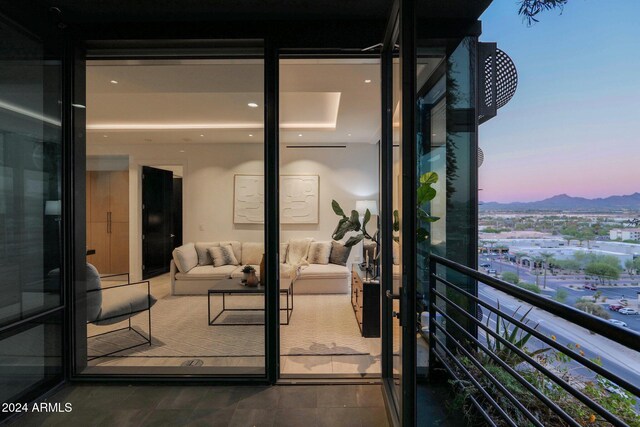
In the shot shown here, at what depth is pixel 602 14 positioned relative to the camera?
112 centimetres

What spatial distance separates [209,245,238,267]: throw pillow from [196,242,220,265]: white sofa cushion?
0.04 m

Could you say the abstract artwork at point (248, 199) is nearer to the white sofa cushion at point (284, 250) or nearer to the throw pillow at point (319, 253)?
the white sofa cushion at point (284, 250)

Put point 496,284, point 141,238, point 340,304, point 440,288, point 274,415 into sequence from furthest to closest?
point 340,304
point 141,238
point 440,288
point 274,415
point 496,284

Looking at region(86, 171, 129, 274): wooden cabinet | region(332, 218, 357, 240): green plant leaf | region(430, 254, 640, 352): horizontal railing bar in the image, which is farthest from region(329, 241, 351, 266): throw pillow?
region(430, 254, 640, 352): horizontal railing bar

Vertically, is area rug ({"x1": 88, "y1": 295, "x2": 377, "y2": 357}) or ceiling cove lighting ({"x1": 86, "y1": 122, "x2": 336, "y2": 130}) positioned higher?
ceiling cove lighting ({"x1": 86, "y1": 122, "x2": 336, "y2": 130})

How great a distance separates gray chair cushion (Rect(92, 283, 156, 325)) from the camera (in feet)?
8.09

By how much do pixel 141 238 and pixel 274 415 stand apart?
2.23 meters

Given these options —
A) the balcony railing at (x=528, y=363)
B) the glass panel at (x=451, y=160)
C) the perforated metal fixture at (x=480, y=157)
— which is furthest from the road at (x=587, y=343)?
the perforated metal fixture at (x=480, y=157)

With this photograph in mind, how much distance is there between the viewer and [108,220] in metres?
2.63

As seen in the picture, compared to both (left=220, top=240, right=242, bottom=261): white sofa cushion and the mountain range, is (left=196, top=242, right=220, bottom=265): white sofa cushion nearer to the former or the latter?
(left=220, top=240, right=242, bottom=261): white sofa cushion

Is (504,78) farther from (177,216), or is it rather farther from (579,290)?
(177,216)

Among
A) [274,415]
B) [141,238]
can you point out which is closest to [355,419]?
[274,415]

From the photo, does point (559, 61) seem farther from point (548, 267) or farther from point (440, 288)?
point (440, 288)

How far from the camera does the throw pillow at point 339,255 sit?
4883 mm
